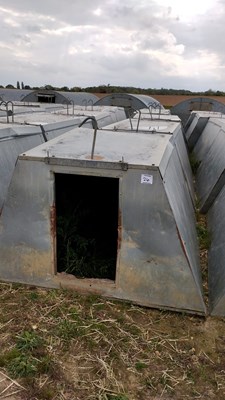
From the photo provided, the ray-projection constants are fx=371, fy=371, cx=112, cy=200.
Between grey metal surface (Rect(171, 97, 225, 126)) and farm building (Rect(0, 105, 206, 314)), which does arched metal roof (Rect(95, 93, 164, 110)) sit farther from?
farm building (Rect(0, 105, 206, 314))

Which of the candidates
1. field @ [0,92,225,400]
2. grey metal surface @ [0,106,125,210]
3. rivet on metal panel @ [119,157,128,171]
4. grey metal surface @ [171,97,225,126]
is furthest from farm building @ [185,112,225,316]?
grey metal surface @ [171,97,225,126]

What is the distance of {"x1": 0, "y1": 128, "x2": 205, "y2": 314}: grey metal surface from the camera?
3.95 metres

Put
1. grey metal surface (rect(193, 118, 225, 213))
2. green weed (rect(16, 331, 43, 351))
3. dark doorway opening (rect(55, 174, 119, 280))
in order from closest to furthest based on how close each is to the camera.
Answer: green weed (rect(16, 331, 43, 351)) < dark doorway opening (rect(55, 174, 119, 280)) < grey metal surface (rect(193, 118, 225, 213))

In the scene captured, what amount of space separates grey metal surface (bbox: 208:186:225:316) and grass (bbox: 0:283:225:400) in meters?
0.21

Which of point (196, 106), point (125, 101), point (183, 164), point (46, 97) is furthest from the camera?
point (46, 97)

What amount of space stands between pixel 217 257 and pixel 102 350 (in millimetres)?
2015

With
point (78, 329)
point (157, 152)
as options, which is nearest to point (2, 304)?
point (78, 329)

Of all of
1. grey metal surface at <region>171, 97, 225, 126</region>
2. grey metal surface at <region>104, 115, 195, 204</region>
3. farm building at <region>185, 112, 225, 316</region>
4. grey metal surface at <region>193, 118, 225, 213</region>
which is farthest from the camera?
grey metal surface at <region>171, 97, 225, 126</region>

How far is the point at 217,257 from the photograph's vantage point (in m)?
4.72

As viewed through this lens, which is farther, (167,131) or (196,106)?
(196,106)

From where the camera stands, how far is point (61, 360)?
11.0ft

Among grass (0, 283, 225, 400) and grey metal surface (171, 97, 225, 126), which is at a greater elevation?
grey metal surface (171, 97, 225, 126)

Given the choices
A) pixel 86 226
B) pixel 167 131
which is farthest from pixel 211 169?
pixel 86 226

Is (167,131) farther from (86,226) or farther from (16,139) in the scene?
(86,226)
